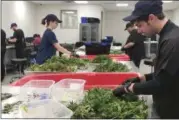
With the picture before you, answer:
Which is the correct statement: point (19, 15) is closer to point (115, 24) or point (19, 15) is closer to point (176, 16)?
point (115, 24)

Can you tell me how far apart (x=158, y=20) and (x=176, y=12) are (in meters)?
12.2

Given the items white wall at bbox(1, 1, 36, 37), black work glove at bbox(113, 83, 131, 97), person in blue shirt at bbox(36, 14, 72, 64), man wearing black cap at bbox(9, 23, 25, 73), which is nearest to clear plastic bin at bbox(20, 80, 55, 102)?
black work glove at bbox(113, 83, 131, 97)

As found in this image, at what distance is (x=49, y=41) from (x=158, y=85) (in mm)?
2383

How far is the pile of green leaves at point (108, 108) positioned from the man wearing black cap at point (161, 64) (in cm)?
8

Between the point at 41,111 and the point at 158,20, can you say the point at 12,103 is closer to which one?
the point at 41,111

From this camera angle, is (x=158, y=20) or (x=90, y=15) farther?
(x=90, y=15)

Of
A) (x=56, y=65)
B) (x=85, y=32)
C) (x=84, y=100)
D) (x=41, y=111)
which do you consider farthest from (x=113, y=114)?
(x=85, y=32)

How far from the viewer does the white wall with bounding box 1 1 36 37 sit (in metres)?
8.27

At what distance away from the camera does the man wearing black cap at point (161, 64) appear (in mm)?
1418

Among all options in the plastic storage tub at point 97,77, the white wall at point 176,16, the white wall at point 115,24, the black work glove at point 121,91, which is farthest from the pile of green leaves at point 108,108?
the white wall at point 115,24

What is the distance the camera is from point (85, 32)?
10984 mm

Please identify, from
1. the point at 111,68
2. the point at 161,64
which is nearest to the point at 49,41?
the point at 111,68

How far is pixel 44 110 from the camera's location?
1.43 m

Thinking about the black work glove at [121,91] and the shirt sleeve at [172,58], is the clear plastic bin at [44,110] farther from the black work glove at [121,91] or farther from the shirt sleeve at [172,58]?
the shirt sleeve at [172,58]
